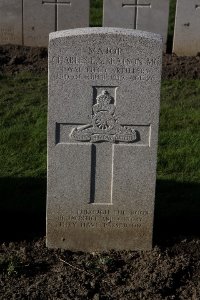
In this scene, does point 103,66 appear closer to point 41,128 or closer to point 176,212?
point 176,212

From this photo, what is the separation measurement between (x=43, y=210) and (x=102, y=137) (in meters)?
1.17

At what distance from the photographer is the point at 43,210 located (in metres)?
5.60

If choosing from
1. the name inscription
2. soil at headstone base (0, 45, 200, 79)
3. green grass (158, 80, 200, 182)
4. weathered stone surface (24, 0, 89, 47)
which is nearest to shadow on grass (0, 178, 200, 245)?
green grass (158, 80, 200, 182)

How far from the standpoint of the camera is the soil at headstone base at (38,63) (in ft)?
30.0

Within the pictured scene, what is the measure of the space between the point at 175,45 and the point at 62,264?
5.90 metres

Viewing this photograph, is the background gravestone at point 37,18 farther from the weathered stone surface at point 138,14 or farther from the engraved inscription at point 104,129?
the engraved inscription at point 104,129

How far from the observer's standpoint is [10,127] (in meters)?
7.36

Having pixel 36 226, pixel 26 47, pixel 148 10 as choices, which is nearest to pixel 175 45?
pixel 148 10

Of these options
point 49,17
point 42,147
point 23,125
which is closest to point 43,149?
point 42,147

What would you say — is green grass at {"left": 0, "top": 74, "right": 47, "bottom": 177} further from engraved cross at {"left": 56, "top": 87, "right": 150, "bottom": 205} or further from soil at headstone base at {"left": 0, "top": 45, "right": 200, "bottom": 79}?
engraved cross at {"left": 56, "top": 87, "right": 150, "bottom": 205}

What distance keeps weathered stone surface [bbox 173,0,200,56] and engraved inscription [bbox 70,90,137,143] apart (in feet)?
17.7

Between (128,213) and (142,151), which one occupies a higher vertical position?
(142,151)

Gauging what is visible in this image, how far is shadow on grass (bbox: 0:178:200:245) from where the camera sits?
5.24 meters

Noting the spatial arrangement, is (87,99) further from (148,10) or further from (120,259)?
(148,10)
